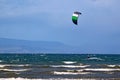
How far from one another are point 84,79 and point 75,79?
0.98 m

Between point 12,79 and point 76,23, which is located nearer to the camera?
point 76,23

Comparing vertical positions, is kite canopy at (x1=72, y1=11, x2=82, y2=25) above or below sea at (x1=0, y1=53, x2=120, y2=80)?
above

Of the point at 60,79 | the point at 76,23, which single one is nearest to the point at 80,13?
the point at 76,23

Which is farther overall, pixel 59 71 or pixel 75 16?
pixel 59 71

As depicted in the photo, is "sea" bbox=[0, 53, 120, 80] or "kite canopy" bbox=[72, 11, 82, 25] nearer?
"kite canopy" bbox=[72, 11, 82, 25]

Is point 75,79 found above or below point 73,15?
below

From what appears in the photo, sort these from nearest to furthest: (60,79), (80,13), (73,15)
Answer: (80,13) → (73,15) → (60,79)

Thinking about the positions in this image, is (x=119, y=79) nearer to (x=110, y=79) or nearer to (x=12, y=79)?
(x=110, y=79)

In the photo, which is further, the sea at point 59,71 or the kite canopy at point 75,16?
the sea at point 59,71

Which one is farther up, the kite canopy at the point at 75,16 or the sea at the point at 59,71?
the kite canopy at the point at 75,16

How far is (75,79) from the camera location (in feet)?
161

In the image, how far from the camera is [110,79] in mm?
49094

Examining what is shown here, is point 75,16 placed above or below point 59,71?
above

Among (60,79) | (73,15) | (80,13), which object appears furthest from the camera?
(60,79)
